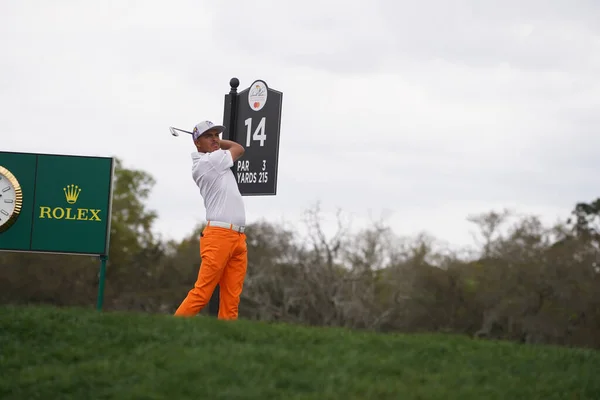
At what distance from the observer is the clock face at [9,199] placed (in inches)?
468

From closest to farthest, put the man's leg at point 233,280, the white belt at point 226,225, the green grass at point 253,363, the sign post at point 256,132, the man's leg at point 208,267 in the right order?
the green grass at point 253,363
the man's leg at point 208,267
the white belt at point 226,225
the man's leg at point 233,280
the sign post at point 256,132

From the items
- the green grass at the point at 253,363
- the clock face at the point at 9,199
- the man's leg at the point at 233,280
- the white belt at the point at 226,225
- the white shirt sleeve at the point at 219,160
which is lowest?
the green grass at the point at 253,363

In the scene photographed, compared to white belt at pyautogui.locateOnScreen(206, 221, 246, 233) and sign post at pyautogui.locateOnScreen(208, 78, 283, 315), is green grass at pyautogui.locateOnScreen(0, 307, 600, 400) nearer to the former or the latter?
white belt at pyautogui.locateOnScreen(206, 221, 246, 233)

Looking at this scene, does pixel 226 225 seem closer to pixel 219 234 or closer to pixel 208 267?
pixel 219 234

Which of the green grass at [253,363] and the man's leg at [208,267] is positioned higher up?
the man's leg at [208,267]

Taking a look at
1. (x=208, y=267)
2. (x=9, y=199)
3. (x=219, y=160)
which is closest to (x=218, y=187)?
(x=219, y=160)

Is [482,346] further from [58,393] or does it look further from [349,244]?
[349,244]

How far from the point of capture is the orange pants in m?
8.86

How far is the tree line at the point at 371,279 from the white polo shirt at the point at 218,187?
164 feet

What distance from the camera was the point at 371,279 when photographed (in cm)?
7150

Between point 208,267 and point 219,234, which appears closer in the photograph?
point 208,267

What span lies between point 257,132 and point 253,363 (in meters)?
5.44

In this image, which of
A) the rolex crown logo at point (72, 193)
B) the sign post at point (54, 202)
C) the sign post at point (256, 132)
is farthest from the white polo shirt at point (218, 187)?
the rolex crown logo at point (72, 193)

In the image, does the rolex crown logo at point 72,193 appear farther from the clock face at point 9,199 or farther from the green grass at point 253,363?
the green grass at point 253,363
